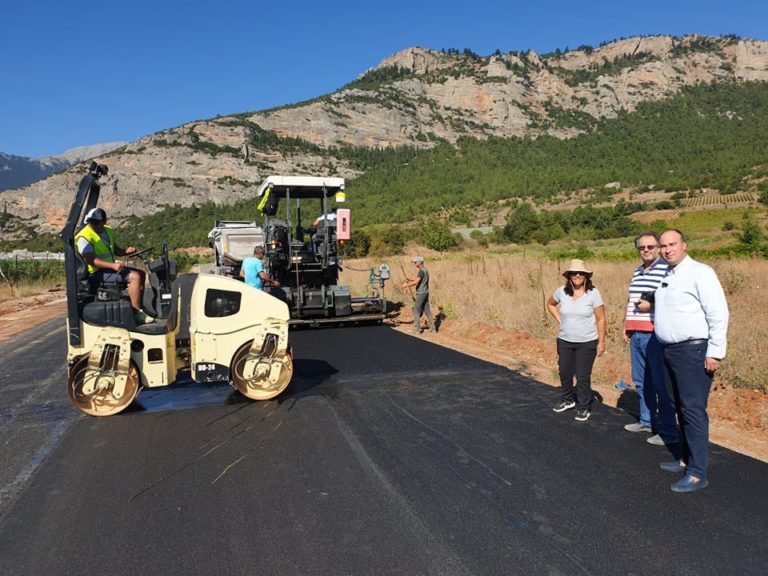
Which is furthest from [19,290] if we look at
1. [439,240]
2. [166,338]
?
[439,240]

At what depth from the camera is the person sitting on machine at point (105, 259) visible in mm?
5582

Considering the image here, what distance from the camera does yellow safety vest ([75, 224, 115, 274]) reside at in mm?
5609

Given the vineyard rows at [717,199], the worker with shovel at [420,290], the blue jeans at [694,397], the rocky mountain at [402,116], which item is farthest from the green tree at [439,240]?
the rocky mountain at [402,116]

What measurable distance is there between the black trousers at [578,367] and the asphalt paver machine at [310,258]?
6952mm

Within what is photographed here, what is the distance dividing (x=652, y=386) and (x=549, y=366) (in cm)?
305

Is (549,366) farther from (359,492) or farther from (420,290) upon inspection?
(359,492)

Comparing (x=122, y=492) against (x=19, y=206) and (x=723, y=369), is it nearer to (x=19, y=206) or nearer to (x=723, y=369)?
(x=723, y=369)

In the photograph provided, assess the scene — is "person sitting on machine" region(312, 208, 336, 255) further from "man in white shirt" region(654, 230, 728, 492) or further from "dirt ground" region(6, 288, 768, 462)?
"man in white shirt" region(654, 230, 728, 492)

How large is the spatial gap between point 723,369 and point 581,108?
13214cm

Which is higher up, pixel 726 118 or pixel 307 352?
pixel 726 118

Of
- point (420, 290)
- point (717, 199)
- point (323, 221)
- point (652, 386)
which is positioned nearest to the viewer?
point (652, 386)

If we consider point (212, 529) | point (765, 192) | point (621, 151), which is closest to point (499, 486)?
point (212, 529)

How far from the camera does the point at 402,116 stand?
120 meters

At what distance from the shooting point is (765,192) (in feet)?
186
